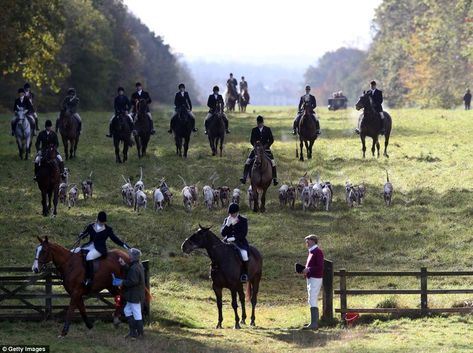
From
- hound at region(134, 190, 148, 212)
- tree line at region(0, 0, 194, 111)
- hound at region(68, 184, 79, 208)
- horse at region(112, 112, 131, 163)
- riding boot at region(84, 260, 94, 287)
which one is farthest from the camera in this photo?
tree line at region(0, 0, 194, 111)

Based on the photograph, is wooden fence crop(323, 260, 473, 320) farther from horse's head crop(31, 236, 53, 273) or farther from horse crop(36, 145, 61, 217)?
horse crop(36, 145, 61, 217)

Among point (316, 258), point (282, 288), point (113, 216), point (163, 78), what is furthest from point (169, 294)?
point (163, 78)

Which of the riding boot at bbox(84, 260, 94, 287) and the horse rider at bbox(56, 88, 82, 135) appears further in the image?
the horse rider at bbox(56, 88, 82, 135)

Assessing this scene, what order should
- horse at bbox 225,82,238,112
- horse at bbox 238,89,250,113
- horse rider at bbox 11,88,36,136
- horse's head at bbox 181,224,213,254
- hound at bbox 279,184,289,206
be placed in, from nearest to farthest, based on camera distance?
horse's head at bbox 181,224,213,254, hound at bbox 279,184,289,206, horse rider at bbox 11,88,36,136, horse at bbox 225,82,238,112, horse at bbox 238,89,250,113

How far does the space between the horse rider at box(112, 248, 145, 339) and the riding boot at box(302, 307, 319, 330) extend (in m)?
3.93

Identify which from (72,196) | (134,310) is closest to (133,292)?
(134,310)

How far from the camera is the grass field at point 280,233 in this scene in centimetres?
2370

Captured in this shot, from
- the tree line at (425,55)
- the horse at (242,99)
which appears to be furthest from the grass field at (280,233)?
the tree line at (425,55)

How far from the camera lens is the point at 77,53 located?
3841 inches

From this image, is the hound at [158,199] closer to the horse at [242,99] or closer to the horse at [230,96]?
the horse at [230,96]

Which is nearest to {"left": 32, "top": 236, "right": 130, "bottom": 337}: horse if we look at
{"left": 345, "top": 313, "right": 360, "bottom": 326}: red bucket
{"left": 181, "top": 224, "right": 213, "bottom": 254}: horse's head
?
{"left": 181, "top": 224, "right": 213, "bottom": 254}: horse's head

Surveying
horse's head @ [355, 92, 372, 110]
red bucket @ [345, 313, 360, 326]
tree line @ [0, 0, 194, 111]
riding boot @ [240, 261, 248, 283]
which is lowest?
red bucket @ [345, 313, 360, 326]

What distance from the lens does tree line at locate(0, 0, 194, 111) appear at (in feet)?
185

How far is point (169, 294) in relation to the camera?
29.4 m
